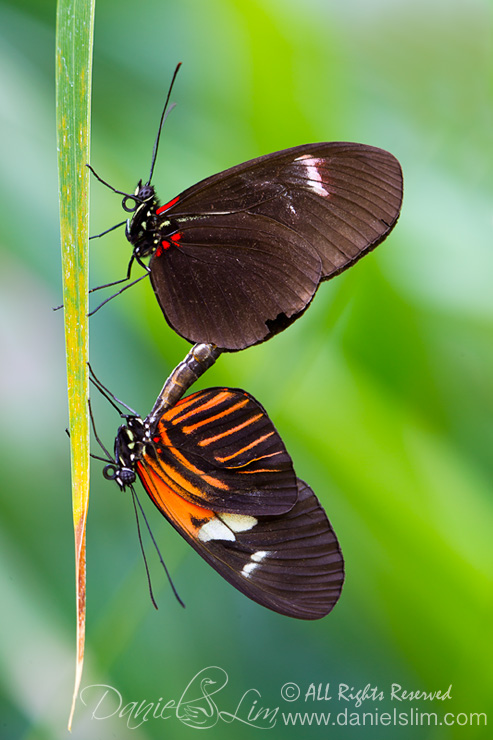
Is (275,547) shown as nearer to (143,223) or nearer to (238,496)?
(238,496)

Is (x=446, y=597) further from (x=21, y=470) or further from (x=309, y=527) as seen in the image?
(x=21, y=470)

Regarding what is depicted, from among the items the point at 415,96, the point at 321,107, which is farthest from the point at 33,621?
the point at 415,96

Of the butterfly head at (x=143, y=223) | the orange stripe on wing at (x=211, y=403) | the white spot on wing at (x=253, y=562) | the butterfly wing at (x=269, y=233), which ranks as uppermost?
the butterfly head at (x=143, y=223)

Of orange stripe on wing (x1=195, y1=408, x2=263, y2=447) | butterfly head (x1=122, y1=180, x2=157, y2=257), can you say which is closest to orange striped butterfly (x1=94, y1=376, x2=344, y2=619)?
orange stripe on wing (x1=195, y1=408, x2=263, y2=447)

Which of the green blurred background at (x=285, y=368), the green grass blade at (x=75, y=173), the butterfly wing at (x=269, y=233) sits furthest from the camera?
the green blurred background at (x=285, y=368)

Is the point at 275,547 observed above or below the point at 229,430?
below

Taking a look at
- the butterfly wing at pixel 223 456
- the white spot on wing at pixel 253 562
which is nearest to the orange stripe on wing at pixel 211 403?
the butterfly wing at pixel 223 456

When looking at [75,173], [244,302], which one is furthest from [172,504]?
[75,173]

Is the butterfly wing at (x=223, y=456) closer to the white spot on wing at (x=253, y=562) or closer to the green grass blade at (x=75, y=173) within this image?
the white spot on wing at (x=253, y=562)

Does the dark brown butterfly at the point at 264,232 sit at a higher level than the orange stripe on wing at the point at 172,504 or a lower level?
higher
